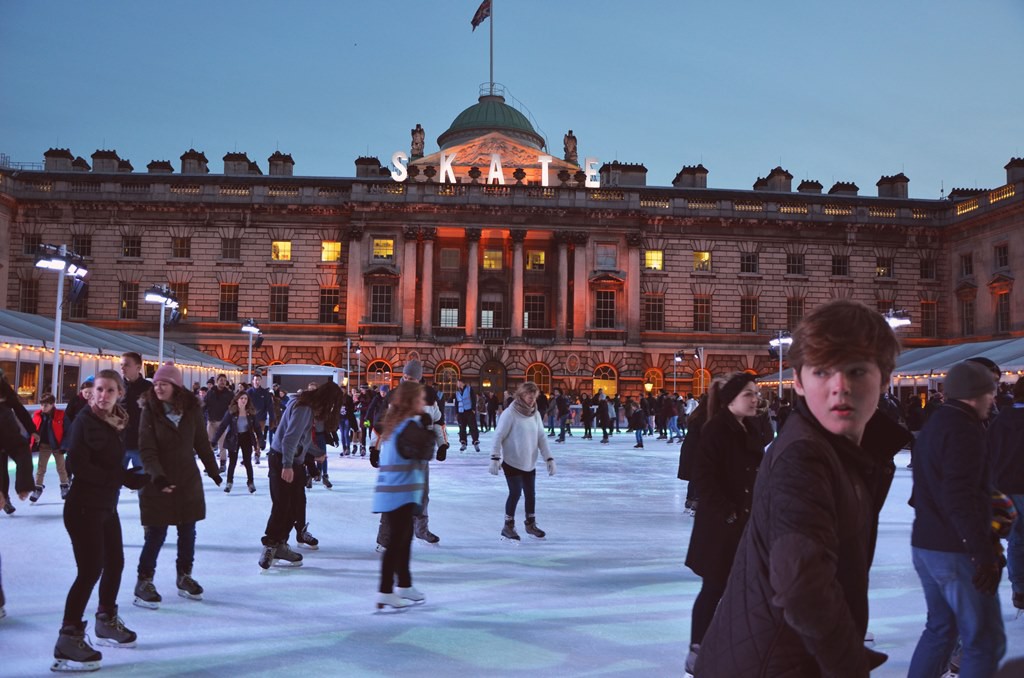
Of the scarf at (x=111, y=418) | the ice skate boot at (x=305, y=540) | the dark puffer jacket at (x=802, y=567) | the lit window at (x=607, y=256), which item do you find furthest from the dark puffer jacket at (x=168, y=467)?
the lit window at (x=607, y=256)

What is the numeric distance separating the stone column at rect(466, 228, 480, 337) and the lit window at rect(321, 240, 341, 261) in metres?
7.36

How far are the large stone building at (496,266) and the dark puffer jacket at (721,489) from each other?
41.3 metres

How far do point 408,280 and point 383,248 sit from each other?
2429 mm

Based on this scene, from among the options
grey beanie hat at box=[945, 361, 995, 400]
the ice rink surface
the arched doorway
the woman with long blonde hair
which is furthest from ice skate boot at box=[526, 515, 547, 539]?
the arched doorway

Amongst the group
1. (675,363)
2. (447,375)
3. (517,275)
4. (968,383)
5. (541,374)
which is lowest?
(968,383)

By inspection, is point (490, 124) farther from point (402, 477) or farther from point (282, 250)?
point (402, 477)

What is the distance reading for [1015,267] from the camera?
145 feet

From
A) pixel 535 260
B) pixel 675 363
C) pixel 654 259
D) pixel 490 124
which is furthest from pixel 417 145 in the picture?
pixel 675 363

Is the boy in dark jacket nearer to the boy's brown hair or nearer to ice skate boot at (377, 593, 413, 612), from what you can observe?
the boy's brown hair

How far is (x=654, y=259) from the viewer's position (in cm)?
4975

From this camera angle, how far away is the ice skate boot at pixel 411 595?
660 cm

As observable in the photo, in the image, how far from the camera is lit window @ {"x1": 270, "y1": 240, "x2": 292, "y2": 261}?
48906 millimetres

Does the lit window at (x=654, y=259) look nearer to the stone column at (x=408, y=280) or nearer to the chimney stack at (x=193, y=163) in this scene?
the stone column at (x=408, y=280)

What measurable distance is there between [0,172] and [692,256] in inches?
1517
